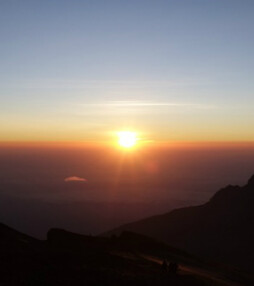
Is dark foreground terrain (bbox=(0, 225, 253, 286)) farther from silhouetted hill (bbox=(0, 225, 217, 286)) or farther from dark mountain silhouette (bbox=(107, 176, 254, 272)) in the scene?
dark mountain silhouette (bbox=(107, 176, 254, 272))

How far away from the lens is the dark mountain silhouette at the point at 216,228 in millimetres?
67625

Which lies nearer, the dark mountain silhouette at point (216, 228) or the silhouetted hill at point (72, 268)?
the silhouetted hill at point (72, 268)

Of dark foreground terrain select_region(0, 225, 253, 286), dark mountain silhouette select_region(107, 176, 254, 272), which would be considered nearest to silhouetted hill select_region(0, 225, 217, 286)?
dark foreground terrain select_region(0, 225, 253, 286)

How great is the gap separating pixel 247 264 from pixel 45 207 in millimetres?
149679

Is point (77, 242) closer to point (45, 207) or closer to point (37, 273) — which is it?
point (37, 273)

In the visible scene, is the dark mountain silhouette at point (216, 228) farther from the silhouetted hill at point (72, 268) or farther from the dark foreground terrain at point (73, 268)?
the silhouetted hill at point (72, 268)

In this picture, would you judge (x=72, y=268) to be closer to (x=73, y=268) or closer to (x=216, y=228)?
(x=73, y=268)

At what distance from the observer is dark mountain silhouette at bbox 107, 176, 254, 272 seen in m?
67.6

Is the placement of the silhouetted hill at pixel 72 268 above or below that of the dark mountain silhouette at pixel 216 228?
below

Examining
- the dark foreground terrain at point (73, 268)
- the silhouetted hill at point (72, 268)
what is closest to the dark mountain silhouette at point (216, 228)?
the dark foreground terrain at point (73, 268)

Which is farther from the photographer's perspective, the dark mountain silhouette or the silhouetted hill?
the dark mountain silhouette

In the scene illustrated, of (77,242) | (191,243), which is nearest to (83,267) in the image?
(77,242)

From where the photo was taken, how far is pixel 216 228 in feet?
250

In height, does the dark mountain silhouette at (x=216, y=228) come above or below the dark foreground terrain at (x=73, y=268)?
above
